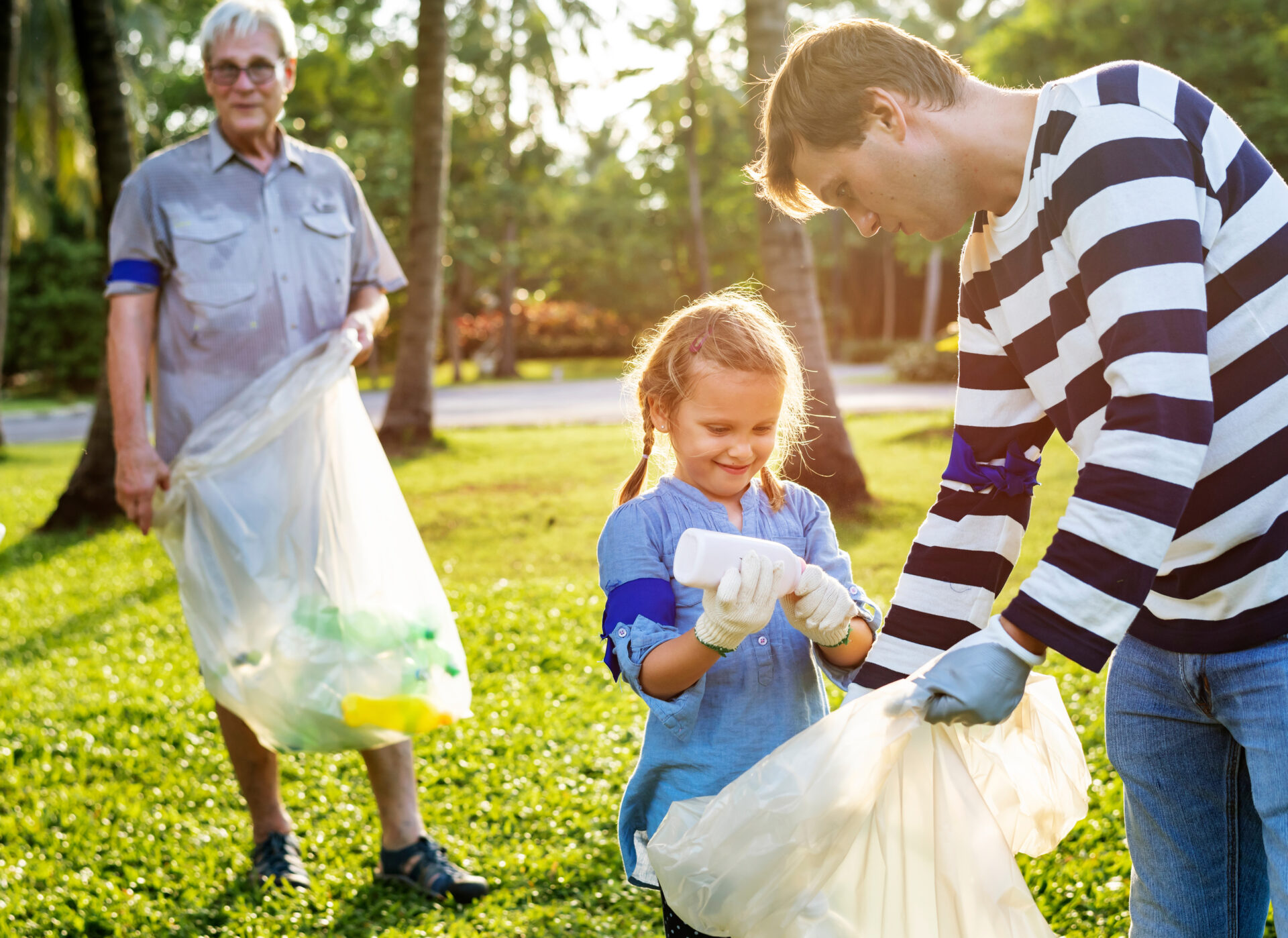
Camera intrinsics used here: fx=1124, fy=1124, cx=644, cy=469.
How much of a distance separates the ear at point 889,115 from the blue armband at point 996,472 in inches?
19.7

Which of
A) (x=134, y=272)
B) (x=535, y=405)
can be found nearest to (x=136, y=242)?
(x=134, y=272)

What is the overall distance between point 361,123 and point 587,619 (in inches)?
957

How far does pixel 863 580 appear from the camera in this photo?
5.60 m

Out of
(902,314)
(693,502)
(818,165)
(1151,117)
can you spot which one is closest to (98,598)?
(693,502)

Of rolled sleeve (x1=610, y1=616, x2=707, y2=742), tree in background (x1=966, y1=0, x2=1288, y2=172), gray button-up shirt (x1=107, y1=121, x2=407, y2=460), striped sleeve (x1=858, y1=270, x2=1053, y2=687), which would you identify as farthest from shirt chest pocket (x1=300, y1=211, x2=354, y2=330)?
tree in background (x1=966, y1=0, x2=1288, y2=172)

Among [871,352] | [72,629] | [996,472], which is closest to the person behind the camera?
[996,472]

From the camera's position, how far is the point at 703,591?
1.71 metres

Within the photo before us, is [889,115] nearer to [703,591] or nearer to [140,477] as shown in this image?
[703,591]

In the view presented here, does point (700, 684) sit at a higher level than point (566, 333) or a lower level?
higher

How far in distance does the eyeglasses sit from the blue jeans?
2.31 metres

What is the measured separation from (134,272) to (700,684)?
184cm

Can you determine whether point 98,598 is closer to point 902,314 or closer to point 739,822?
point 739,822

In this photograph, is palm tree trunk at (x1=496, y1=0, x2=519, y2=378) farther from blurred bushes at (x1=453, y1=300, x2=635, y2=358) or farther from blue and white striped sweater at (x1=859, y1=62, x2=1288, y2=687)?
blue and white striped sweater at (x1=859, y1=62, x2=1288, y2=687)

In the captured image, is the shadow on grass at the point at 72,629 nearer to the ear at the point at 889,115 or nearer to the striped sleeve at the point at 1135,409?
the ear at the point at 889,115
